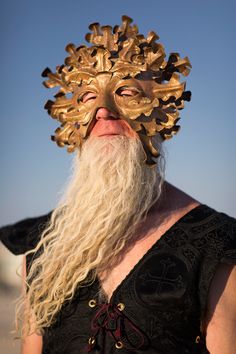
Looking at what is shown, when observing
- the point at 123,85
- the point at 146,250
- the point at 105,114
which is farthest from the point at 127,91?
the point at 146,250

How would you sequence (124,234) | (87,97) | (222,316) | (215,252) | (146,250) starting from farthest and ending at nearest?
(87,97), (124,234), (146,250), (215,252), (222,316)

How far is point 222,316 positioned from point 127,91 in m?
1.44

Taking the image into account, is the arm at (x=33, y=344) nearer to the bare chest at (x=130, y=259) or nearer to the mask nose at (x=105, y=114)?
the bare chest at (x=130, y=259)

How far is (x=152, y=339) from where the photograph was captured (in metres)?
2.42

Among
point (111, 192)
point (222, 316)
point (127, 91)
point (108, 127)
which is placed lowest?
point (222, 316)

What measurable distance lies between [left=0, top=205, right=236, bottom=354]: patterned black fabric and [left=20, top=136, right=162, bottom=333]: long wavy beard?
0.12 m

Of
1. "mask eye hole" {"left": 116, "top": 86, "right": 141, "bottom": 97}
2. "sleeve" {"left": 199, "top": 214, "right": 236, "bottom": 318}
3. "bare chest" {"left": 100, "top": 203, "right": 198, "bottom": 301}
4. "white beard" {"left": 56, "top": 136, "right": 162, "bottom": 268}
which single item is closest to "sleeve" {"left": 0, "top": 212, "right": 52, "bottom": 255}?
"white beard" {"left": 56, "top": 136, "right": 162, "bottom": 268}

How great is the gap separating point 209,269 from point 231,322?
0.92 ft

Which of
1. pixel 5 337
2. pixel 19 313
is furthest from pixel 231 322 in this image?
pixel 5 337

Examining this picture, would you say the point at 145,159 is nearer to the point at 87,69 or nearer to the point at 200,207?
the point at 200,207

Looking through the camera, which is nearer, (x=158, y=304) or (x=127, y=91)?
(x=158, y=304)

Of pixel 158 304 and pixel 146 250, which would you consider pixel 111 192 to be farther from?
pixel 158 304

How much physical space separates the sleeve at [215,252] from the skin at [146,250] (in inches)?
1.6

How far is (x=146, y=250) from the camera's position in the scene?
2.66 metres
